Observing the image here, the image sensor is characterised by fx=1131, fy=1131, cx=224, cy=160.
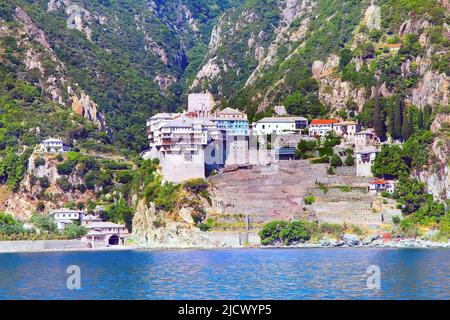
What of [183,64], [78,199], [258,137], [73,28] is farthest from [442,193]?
[183,64]

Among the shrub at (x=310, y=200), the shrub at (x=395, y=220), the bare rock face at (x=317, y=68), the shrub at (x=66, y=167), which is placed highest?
the bare rock face at (x=317, y=68)

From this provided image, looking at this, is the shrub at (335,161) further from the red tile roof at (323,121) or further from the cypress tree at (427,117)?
the red tile roof at (323,121)

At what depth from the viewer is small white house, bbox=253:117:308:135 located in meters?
107

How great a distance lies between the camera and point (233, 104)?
127m

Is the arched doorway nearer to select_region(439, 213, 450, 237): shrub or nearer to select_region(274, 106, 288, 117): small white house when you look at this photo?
select_region(274, 106, 288, 117): small white house

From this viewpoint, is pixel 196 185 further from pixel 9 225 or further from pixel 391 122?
pixel 9 225

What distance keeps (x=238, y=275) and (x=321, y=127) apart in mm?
48597

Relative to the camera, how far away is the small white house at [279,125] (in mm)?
107125

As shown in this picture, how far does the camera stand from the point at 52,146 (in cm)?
11762

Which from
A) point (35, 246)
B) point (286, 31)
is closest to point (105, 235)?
point (35, 246)

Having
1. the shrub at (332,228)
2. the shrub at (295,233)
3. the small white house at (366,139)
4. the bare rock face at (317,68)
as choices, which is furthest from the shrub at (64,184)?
the shrub at (332,228)

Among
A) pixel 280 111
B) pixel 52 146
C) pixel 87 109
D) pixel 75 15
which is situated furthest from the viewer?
pixel 75 15

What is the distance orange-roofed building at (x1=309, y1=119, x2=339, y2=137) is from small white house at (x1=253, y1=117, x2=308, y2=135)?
4.66 ft

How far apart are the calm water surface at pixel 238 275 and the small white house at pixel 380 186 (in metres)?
11.2
